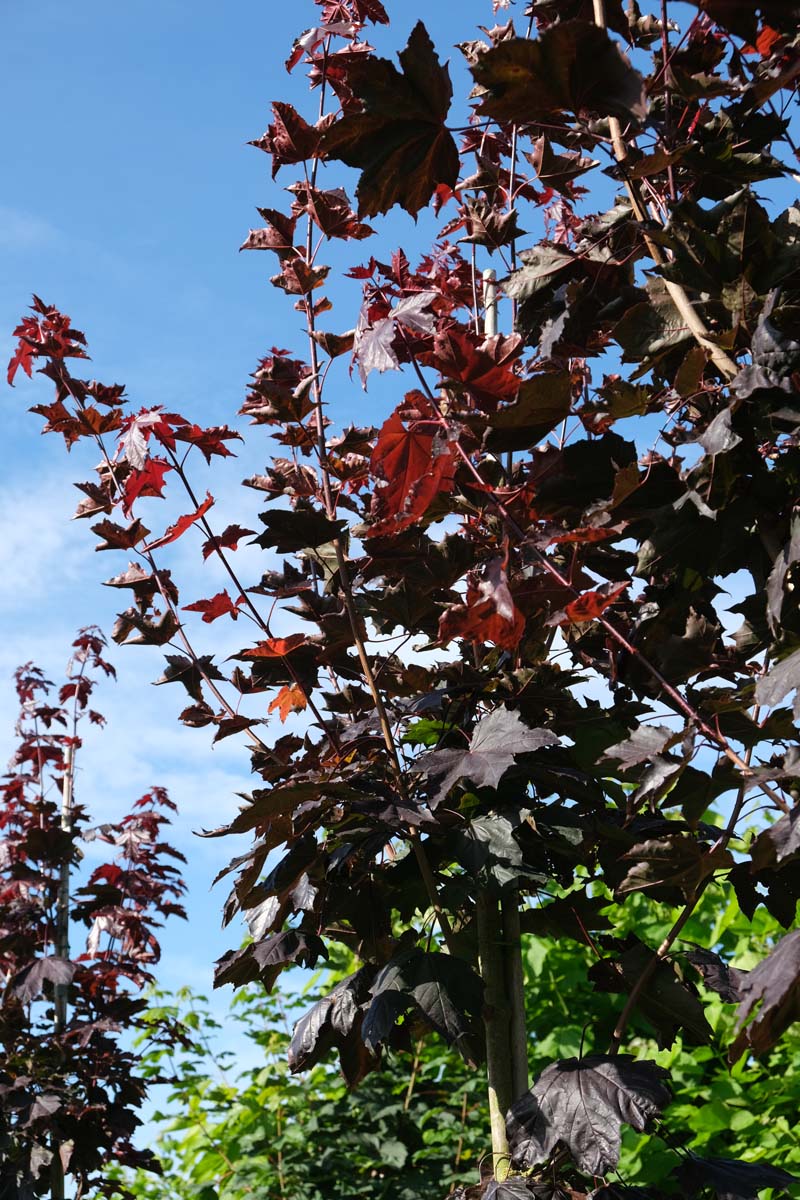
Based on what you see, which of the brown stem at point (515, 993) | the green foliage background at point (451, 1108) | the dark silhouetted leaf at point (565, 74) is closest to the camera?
the dark silhouetted leaf at point (565, 74)

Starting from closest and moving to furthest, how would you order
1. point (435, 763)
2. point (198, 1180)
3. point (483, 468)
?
point (435, 763) < point (483, 468) < point (198, 1180)

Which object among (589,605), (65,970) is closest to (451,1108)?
(65,970)

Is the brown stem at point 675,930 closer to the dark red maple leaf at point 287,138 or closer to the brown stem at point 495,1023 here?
the brown stem at point 495,1023

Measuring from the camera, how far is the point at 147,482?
6.62 feet

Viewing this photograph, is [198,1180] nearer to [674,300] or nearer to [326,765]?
[326,765]

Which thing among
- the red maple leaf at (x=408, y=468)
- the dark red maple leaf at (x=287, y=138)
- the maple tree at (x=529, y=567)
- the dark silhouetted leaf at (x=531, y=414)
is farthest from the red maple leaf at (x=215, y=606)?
the dark red maple leaf at (x=287, y=138)

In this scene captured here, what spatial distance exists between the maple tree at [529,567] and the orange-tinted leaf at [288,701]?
0.13 feet

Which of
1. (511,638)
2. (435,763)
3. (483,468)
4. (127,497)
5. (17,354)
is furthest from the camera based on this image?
(17,354)

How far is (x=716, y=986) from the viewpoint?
1.67 metres

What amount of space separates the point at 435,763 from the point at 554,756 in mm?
316

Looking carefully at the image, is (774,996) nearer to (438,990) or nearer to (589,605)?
(589,605)

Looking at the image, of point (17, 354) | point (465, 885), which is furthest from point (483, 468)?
point (17, 354)

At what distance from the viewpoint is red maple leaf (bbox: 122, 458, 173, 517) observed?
6.47 ft

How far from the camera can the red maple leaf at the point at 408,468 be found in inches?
57.7
